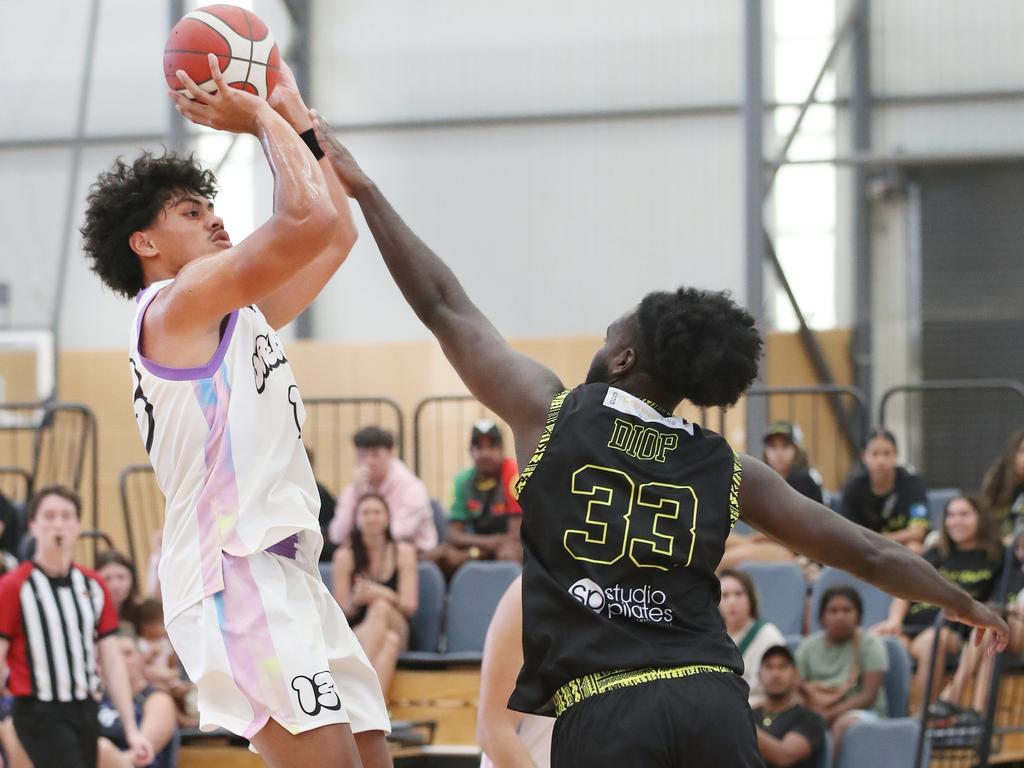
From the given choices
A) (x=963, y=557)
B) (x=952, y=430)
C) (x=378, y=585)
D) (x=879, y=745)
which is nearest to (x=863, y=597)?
(x=963, y=557)

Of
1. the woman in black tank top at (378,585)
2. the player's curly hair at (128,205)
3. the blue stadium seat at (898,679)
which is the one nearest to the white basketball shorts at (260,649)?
the player's curly hair at (128,205)

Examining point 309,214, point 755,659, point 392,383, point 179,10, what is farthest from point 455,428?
point 309,214

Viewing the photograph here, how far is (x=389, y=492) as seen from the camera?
8703mm

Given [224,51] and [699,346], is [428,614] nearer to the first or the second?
[224,51]

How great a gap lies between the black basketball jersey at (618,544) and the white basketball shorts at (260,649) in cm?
45

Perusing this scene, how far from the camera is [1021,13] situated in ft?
41.9

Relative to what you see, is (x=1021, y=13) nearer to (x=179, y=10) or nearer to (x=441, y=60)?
(x=441, y=60)

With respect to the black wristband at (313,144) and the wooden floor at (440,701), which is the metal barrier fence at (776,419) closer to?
the wooden floor at (440,701)

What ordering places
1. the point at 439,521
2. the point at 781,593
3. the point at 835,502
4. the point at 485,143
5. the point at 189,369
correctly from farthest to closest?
the point at 485,143 < the point at 439,521 < the point at 835,502 < the point at 781,593 < the point at 189,369

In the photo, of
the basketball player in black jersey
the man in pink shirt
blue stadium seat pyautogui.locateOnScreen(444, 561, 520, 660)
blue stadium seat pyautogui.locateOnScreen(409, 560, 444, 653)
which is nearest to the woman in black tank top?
blue stadium seat pyautogui.locateOnScreen(409, 560, 444, 653)

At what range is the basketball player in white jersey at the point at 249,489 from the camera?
3002mm

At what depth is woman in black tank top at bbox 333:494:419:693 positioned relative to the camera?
25.5 ft

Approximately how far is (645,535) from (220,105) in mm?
1384

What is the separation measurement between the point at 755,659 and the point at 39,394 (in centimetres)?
807
